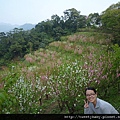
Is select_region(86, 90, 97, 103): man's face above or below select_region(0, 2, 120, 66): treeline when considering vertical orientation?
below

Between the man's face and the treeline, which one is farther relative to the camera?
the treeline

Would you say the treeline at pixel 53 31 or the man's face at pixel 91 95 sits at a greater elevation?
the treeline at pixel 53 31

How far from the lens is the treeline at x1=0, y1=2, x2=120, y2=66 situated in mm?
10803

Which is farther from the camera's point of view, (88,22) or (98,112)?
(88,22)

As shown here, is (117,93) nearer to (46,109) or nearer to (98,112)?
(46,109)

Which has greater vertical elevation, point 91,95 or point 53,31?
point 53,31

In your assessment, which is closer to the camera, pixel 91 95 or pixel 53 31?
pixel 91 95

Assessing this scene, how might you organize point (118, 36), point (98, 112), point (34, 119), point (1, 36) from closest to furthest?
point (98, 112) < point (34, 119) < point (118, 36) < point (1, 36)

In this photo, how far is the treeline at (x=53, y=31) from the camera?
425 inches

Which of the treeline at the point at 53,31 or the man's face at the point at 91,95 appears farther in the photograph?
the treeline at the point at 53,31

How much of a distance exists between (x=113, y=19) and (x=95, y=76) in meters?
7.60

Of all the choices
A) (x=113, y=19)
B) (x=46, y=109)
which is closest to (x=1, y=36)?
(x=113, y=19)

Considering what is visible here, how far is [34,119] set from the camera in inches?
97.1

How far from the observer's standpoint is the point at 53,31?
17141mm
